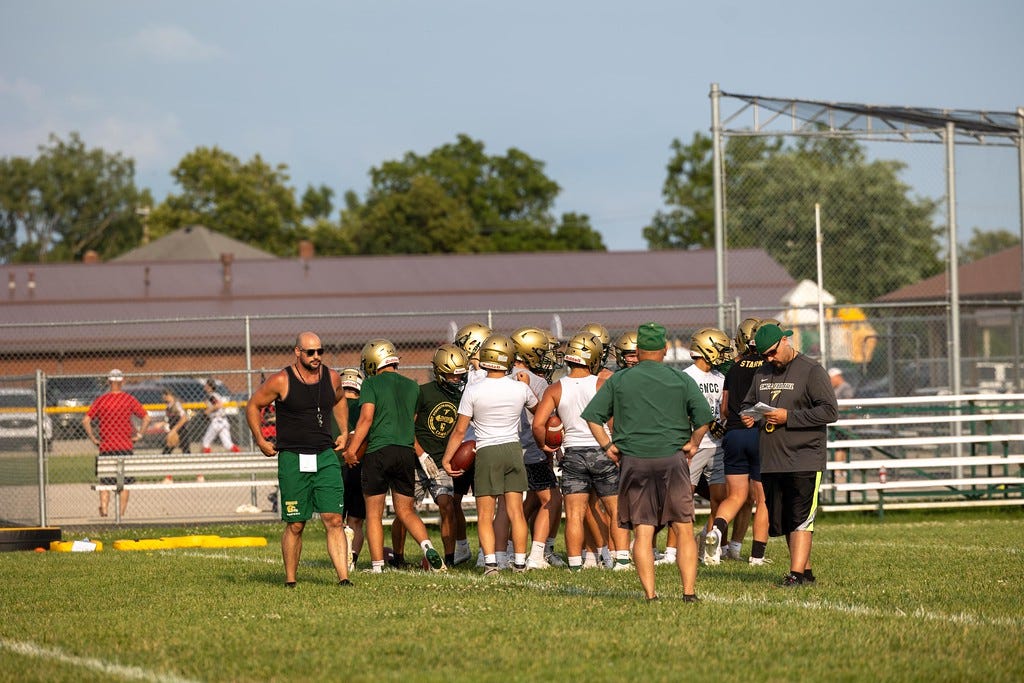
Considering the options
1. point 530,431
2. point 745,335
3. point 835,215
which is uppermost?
point 835,215

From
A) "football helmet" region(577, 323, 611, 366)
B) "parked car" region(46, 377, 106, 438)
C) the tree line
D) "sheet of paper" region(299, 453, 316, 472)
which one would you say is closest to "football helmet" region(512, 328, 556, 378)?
"football helmet" region(577, 323, 611, 366)

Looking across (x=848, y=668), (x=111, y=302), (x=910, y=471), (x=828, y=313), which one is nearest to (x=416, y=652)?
(x=848, y=668)

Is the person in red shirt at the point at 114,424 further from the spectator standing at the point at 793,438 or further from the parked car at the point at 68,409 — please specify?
the spectator standing at the point at 793,438

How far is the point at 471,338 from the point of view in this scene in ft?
42.7

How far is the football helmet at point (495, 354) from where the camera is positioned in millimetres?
11555

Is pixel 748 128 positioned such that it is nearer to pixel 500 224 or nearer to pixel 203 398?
pixel 203 398

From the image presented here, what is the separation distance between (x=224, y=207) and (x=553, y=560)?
6560 cm

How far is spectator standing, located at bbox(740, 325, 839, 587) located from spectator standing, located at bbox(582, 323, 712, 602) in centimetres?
95

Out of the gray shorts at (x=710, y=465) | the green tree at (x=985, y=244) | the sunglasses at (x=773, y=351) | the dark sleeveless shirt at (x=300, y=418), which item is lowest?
the gray shorts at (x=710, y=465)

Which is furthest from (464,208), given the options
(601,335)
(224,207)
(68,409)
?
(601,335)

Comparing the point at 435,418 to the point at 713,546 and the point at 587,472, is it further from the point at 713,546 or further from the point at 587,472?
the point at 713,546

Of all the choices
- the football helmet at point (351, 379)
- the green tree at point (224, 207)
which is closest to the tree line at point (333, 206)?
the green tree at point (224, 207)

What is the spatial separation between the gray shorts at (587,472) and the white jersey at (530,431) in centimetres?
60

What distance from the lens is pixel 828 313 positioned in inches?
1129
